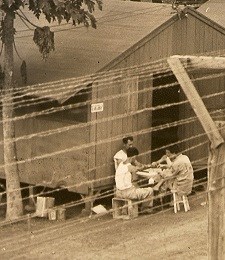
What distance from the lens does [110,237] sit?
16297 mm

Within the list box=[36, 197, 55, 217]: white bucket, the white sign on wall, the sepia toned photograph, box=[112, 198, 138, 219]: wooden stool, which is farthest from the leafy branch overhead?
box=[112, 198, 138, 219]: wooden stool

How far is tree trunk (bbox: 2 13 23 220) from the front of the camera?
17.2 meters

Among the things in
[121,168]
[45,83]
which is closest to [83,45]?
[45,83]

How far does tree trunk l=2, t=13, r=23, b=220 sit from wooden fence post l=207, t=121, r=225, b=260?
758cm

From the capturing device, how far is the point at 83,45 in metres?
19.0

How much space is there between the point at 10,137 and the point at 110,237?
3011 mm

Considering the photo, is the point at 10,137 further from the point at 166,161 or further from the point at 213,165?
the point at 213,165

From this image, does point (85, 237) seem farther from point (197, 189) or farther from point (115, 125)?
point (197, 189)

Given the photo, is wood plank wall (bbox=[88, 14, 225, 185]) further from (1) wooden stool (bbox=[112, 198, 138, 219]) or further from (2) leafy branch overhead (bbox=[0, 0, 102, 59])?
(2) leafy branch overhead (bbox=[0, 0, 102, 59])

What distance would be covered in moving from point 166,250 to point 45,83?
14.9 feet

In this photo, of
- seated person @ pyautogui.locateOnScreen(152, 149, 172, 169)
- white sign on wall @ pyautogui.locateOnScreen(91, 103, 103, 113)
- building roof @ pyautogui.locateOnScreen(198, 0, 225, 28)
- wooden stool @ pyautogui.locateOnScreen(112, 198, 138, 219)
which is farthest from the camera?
building roof @ pyautogui.locateOnScreen(198, 0, 225, 28)

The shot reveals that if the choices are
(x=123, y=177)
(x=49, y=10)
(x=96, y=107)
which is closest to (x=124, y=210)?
(x=123, y=177)

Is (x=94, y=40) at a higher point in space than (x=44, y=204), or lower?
higher

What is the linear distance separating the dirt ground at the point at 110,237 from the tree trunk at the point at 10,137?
443 millimetres
